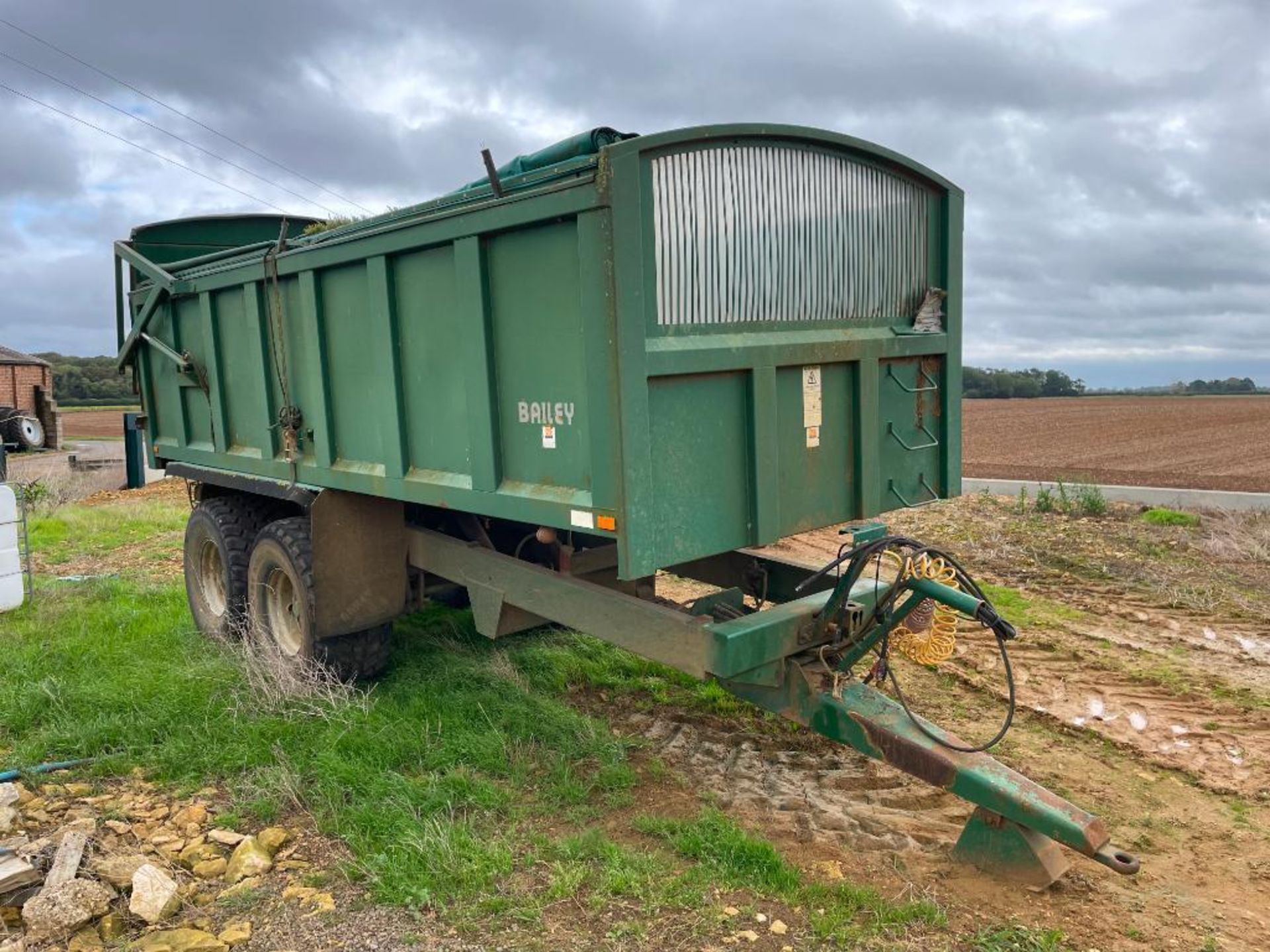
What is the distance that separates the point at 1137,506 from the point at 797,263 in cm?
866

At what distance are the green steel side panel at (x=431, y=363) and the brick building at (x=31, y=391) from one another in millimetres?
29650

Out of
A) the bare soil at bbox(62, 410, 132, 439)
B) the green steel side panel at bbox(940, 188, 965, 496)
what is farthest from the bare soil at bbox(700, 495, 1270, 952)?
the bare soil at bbox(62, 410, 132, 439)

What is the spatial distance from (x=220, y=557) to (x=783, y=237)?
173 inches

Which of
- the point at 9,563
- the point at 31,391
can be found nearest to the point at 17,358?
the point at 31,391

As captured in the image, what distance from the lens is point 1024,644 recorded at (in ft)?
19.9

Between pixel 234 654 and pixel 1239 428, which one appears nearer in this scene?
pixel 234 654

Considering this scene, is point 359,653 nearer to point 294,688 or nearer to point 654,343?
point 294,688

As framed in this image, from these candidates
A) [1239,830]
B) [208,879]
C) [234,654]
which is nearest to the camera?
[208,879]

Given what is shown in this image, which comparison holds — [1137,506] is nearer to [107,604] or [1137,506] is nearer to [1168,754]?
[1168,754]

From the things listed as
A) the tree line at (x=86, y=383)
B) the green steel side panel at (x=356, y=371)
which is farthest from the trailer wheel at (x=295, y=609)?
the tree line at (x=86, y=383)

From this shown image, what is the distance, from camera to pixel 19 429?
1081 inches

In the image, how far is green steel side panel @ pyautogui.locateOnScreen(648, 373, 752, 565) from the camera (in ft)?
11.2

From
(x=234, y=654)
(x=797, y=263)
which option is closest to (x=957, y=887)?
(x=797, y=263)

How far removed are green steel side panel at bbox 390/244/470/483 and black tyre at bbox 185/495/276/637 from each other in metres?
2.28
